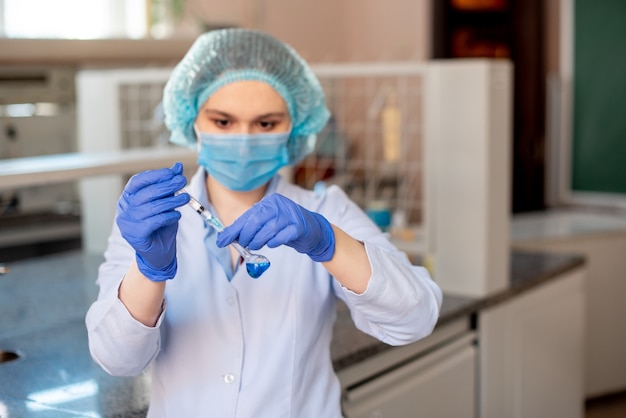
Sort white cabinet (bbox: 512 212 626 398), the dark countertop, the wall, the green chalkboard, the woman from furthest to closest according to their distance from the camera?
the wall → the green chalkboard → white cabinet (bbox: 512 212 626 398) → the dark countertop → the woman

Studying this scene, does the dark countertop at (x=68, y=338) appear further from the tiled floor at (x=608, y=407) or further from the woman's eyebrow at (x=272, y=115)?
the tiled floor at (x=608, y=407)

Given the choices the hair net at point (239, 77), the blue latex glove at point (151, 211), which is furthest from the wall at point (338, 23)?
the blue latex glove at point (151, 211)

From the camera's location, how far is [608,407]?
12.2 ft

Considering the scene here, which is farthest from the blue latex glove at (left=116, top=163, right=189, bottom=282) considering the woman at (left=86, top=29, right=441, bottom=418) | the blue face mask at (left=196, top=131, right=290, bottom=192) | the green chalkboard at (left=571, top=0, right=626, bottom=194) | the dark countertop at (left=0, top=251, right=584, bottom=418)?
the green chalkboard at (left=571, top=0, right=626, bottom=194)

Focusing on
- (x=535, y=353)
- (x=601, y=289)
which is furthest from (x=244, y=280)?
(x=601, y=289)

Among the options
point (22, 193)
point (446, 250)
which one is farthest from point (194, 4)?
point (446, 250)

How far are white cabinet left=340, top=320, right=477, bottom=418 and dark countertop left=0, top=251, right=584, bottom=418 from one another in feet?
0.30

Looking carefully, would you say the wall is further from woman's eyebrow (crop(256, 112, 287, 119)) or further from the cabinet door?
woman's eyebrow (crop(256, 112, 287, 119))

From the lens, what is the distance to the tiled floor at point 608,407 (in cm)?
363

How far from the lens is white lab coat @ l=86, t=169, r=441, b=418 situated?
144 cm

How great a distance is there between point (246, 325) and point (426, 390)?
2.95ft

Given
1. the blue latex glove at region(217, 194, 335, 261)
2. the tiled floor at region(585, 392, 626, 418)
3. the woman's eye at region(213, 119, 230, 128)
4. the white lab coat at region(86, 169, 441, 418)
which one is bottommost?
the tiled floor at region(585, 392, 626, 418)

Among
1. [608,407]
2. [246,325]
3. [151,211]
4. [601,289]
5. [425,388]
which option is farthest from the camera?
[608,407]

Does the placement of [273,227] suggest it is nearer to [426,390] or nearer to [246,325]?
[246,325]
